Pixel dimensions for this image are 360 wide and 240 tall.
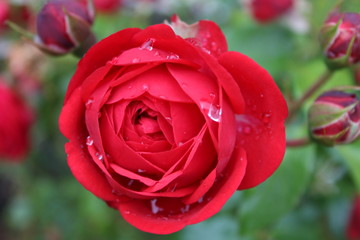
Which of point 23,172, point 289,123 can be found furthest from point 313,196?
point 23,172

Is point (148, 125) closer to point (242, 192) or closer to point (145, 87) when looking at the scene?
point (145, 87)

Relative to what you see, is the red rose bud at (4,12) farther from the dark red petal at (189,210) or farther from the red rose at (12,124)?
the dark red petal at (189,210)

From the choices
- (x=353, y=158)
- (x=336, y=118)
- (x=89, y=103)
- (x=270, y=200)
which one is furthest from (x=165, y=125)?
(x=353, y=158)

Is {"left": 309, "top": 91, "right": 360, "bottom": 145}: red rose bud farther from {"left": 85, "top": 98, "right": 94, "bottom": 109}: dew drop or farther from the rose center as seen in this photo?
{"left": 85, "top": 98, "right": 94, "bottom": 109}: dew drop

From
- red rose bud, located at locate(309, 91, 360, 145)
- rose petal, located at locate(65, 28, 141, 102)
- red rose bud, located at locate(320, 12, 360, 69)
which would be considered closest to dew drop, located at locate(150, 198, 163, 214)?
rose petal, located at locate(65, 28, 141, 102)

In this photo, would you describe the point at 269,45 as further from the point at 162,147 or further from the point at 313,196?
the point at 162,147

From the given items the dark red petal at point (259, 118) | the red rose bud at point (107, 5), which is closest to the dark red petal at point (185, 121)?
the dark red petal at point (259, 118)
